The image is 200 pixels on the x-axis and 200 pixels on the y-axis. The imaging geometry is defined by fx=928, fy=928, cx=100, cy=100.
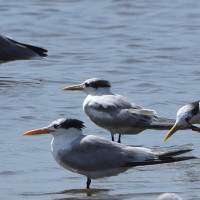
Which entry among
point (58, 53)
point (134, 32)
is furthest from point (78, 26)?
point (58, 53)

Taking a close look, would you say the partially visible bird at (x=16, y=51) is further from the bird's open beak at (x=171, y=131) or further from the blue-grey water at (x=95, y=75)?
the bird's open beak at (x=171, y=131)

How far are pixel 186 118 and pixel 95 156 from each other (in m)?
1.57

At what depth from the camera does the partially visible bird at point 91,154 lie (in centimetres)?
785

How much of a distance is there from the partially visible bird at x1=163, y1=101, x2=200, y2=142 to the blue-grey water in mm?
250

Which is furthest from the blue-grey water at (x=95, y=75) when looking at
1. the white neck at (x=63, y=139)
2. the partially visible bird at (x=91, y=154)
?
the white neck at (x=63, y=139)

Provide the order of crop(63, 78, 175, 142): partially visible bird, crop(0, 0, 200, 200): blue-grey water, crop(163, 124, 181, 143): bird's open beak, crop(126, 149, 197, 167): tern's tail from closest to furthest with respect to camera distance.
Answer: crop(126, 149, 197, 167): tern's tail
crop(0, 0, 200, 200): blue-grey water
crop(163, 124, 181, 143): bird's open beak
crop(63, 78, 175, 142): partially visible bird

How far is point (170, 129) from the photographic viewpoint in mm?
9398

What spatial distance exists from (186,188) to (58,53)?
7020 mm

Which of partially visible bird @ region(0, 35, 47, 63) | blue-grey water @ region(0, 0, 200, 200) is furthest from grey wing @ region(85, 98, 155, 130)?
partially visible bird @ region(0, 35, 47, 63)

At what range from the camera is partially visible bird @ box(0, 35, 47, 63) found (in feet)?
44.8

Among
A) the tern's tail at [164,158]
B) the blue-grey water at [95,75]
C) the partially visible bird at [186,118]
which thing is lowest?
the blue-grey water at [95,75]

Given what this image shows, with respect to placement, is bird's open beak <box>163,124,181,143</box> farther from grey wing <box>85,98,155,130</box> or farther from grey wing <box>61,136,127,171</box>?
grey wing <box>61,136,127,171</box>

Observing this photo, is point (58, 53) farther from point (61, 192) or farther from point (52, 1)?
point (61, 192)

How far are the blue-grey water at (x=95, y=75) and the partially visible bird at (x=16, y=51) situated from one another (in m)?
0.17
